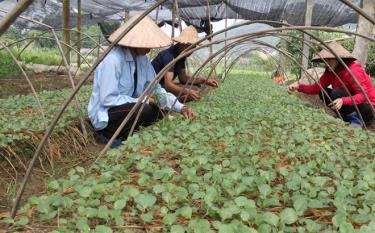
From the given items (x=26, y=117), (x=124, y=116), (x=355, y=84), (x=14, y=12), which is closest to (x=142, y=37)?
(x=124, y=116)

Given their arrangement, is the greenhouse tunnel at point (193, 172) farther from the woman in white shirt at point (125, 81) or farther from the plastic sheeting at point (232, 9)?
the plastic sheeting at point (232, 9)

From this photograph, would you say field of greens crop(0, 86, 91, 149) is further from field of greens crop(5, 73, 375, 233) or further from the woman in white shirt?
field of greens crop(5, 73, 375, 233)

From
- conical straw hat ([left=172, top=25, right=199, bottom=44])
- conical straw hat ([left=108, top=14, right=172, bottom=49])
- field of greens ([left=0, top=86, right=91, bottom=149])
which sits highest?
conical straw hat ([left=108, top=14, right=172, bottom=49])

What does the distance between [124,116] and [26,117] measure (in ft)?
3.48

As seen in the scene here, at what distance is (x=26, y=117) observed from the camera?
15.3ft

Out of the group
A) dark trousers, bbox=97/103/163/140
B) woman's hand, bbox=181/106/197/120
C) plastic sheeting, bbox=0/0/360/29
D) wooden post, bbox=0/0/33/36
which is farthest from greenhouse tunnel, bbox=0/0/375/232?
plastic sheeting, bbox=0/0/360/29

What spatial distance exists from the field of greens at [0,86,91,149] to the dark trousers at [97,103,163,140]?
36 cm

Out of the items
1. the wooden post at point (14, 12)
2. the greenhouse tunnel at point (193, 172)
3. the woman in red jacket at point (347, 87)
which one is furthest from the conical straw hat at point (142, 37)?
the wooden post at point (14, 12)

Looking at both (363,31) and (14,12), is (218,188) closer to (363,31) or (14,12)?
(14,12)

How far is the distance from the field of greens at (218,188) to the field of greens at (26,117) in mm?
1201

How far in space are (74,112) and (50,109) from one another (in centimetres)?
28

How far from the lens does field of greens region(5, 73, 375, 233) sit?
1902 mm

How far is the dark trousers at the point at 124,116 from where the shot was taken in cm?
458

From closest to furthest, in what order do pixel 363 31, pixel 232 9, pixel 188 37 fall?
pixel 188 37 → pixel 363 31 → pixel 232 9
